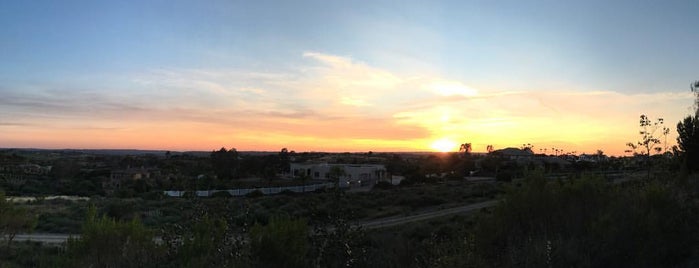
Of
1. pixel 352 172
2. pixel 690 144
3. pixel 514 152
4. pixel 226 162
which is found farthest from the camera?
pixel 514 152

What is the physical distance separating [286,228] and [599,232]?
4871mm

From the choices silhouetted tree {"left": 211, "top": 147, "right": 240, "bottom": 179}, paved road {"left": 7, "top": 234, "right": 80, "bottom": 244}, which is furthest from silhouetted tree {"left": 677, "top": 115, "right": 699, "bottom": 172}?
silhouetted tree {"left": 211, "top": 147, "right": 240, "bottom": 179}

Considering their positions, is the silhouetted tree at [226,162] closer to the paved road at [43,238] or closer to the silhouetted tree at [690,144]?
the paved road at [43,238]

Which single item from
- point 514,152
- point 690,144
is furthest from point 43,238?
point 514,152

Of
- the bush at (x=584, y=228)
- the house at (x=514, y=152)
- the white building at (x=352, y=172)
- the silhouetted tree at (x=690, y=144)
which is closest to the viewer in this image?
the bush at (x=584, y=228)

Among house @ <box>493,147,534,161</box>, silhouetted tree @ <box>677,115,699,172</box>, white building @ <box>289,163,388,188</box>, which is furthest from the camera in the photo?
house @ <box>493,147,534,161</box>

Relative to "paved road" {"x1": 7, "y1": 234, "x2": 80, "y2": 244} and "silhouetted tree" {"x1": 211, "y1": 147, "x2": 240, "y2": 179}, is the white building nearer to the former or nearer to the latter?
"silhouetted tree" {"x1": 211, "y1": 147, "x2": 240, "y2": 179}

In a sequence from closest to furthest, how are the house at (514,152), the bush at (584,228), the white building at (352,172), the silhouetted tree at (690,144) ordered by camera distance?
the bush at (584,228) → the silhouetted tree at (690,144) → the white building at (352,172) → the house at (514,152)

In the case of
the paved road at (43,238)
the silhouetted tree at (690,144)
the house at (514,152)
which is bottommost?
the paved road at (43,238)

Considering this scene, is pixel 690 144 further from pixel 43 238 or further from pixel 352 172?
pixel 352 172

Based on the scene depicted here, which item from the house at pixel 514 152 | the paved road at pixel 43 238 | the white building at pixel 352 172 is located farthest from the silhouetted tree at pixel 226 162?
the house at pixel 514 152

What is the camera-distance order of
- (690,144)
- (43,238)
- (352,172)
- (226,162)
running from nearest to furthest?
(690,144), (43,238), (352,172), (226,162)

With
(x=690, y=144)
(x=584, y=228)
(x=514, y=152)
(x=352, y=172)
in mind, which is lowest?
(x=352, y=172)

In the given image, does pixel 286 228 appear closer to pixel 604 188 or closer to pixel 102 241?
pixel 102 241
